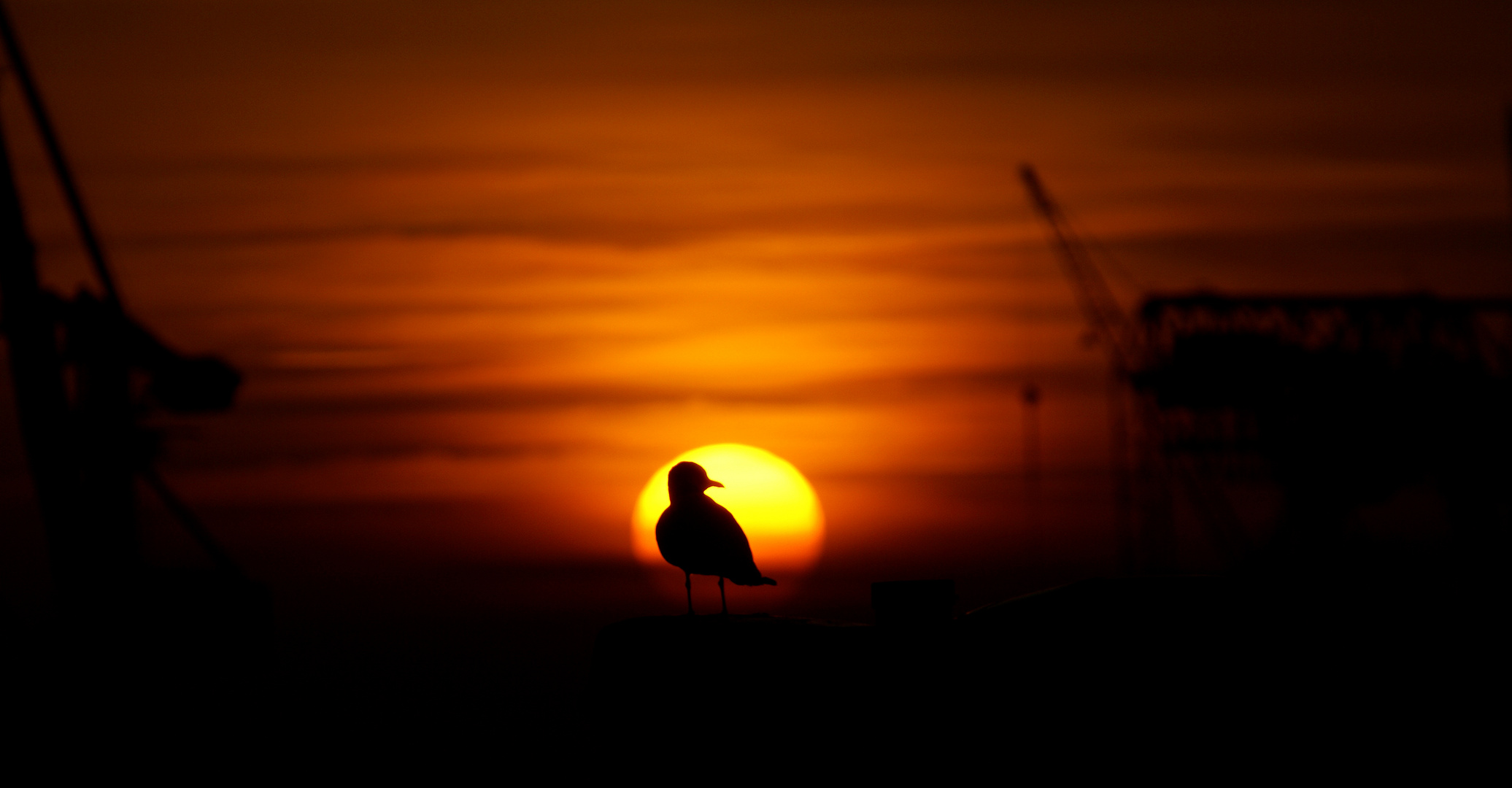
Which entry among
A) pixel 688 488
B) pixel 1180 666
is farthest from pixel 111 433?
pixel 1180 666

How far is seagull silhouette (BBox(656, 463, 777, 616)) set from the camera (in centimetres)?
1566

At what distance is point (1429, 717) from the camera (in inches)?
572

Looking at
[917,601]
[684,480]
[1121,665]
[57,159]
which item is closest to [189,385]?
[57,159]

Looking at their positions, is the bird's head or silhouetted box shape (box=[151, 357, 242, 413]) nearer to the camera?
the bird's head

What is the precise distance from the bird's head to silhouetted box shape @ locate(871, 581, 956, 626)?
2.31 metres

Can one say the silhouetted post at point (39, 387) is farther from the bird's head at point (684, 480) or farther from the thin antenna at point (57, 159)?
the bird's head at point (684, 480)

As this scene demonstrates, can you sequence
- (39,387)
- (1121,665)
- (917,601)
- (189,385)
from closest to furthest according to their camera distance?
(1121,665) → (917,601) → (39,387) → (189,385)

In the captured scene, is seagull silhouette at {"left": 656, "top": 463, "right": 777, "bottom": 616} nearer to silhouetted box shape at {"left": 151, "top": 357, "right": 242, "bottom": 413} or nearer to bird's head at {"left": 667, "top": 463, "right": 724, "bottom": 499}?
bird's head at {"left": 667, "top": 463, "right": 724, "bottom": 499}

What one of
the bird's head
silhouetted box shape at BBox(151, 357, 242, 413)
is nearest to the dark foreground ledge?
the bird's head

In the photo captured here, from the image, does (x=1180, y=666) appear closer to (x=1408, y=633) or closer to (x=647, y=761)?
(x=1408, y=633)

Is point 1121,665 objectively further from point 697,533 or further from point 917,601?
point 697,533

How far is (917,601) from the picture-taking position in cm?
1556

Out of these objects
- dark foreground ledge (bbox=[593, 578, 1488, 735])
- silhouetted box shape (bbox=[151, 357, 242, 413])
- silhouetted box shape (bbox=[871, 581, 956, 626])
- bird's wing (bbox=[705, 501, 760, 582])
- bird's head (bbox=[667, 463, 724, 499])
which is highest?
silhouetted box shape (bbox=[151, 357, 242, 413])

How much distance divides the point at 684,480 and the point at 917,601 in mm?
2897
